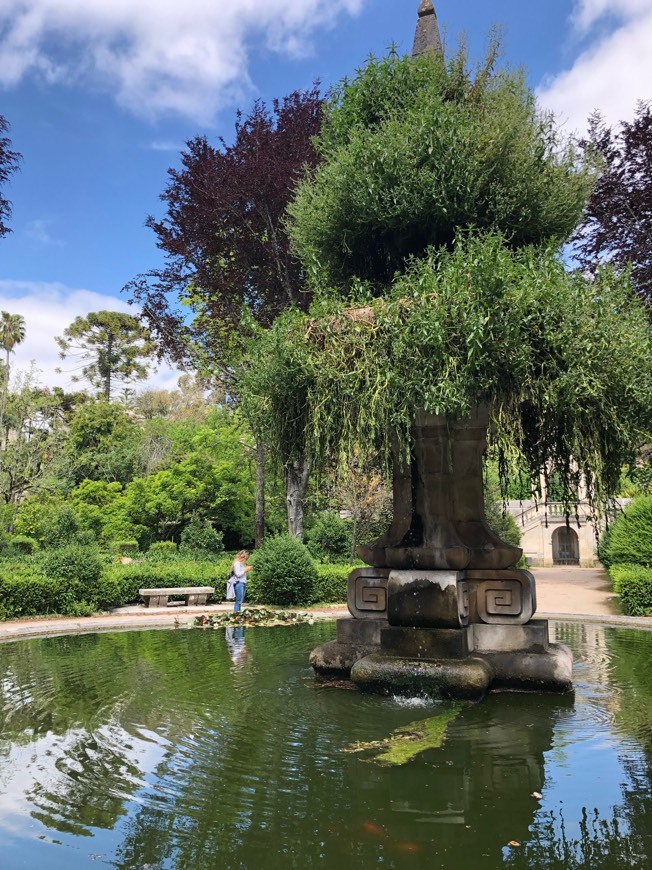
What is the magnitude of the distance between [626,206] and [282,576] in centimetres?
1355

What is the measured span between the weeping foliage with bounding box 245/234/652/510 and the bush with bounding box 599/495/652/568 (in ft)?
47.3

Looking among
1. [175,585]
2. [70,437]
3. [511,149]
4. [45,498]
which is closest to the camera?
[511,149]

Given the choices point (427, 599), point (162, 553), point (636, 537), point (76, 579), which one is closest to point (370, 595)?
point (427, 599)

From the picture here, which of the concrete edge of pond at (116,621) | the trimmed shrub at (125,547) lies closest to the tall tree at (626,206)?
the concrete edge of pond at (116,621)

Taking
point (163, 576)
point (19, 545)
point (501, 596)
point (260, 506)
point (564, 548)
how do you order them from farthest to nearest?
point (564, 548) → point (19, 545) → point (260, 506) → point (163, 576) → point (501, 596)

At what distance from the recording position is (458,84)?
8.16 m

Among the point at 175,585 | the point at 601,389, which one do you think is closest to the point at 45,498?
the point at 175,585

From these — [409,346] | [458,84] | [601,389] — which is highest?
[458,84]

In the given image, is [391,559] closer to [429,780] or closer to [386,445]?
[386,445]

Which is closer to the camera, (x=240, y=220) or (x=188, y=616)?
(x=188, y=616)

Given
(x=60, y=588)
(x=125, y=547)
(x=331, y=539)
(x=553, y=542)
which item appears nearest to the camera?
(x=60, y=588)

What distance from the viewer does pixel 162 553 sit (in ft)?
78.7

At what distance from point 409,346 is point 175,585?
517 inches

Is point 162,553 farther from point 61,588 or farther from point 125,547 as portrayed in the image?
point 61,588
